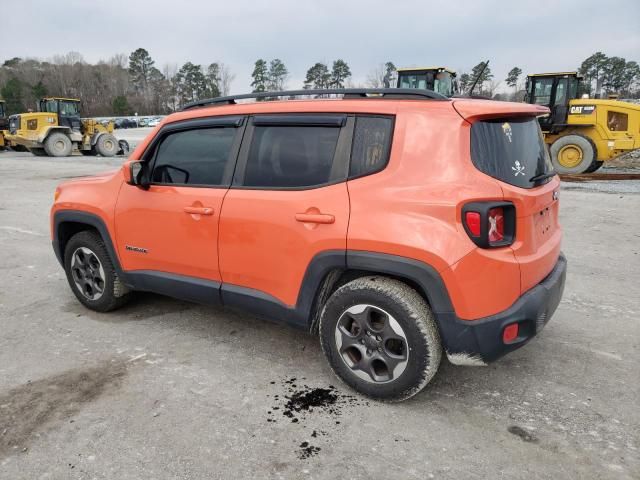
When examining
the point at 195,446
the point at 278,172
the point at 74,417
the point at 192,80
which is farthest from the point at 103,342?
the point at 192,80

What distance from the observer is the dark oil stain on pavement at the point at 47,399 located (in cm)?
252

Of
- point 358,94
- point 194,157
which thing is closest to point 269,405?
point 194,157

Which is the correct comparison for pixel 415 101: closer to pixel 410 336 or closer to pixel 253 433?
pixel 410 336

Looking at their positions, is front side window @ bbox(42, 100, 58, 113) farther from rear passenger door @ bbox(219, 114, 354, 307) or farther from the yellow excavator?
rear passenger door @ bbox(219, 114, 354, 307)

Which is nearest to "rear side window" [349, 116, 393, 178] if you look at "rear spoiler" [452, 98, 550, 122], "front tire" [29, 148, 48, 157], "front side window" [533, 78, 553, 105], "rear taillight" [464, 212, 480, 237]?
"rear spoiler" [452, 98, 550, 122]

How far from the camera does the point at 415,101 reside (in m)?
2.65

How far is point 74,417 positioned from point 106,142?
22736 millimetres

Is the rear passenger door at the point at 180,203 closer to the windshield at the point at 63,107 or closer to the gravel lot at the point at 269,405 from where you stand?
the gravel lot at the point at 269,405

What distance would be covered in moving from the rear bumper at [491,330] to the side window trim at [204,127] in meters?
1.65

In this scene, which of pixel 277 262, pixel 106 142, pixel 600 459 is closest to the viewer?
pixel 600 459

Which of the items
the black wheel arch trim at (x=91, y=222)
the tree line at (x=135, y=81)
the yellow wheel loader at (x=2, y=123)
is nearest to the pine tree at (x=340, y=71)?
the tree line at (x=135, y=81)

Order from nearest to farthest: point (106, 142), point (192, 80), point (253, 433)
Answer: point (253, 433) → point (106, 142) → point (192, 80)

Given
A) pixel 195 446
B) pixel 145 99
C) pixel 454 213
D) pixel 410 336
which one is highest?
pixel 145 99

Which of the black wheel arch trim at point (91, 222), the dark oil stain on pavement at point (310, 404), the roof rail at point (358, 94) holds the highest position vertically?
the roof rail at point (358, 94)
